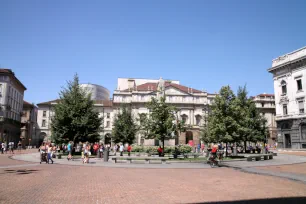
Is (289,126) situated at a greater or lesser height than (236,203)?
greater

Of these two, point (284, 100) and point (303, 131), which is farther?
point (284, 100)

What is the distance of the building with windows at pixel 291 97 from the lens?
136ft

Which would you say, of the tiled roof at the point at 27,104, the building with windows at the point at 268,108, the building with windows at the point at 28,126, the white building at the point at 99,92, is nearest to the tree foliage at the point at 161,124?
the building with windows at the point at 28,126

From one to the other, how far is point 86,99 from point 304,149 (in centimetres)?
3633

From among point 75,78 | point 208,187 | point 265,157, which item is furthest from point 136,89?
point 208,187

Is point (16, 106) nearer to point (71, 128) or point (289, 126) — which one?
point (71, 128)

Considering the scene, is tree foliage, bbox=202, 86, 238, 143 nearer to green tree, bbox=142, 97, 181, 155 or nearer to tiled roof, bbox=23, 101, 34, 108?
green tree, bbox=142, 97, 181, 155

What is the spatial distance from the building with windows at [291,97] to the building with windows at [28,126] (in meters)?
63.2

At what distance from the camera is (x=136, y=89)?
69.6 meters

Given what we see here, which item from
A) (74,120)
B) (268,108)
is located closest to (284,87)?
(268,108)

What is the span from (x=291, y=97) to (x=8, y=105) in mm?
60034

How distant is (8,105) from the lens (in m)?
53.6

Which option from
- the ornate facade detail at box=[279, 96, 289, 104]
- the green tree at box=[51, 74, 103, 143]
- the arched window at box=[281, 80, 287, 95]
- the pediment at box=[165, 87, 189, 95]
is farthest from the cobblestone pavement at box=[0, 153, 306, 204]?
the pediment at box=[165, 87, 189, 95]

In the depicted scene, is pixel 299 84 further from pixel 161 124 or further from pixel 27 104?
pixel 27 104
